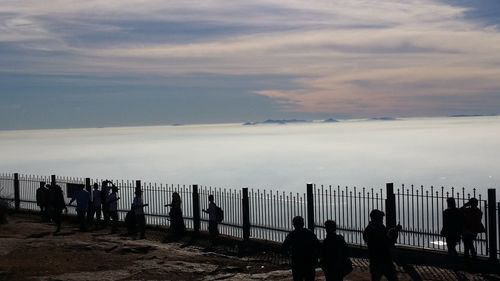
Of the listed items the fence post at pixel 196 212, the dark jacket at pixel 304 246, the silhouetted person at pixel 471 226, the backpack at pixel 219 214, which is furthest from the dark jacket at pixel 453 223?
the fence post at pixel 196 212

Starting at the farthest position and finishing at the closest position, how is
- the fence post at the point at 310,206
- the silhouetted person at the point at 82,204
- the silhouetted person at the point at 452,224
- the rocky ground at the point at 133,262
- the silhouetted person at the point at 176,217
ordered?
the silhouetted person at the point at 82,204, the silhouetted person at the point at 176,217, the fence post at the point at 310,206, the rocky ground at the point at 133,262, the silhouetted person at the point at 452,224

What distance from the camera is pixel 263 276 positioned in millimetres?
15695

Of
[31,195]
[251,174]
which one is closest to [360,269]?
[31,195]

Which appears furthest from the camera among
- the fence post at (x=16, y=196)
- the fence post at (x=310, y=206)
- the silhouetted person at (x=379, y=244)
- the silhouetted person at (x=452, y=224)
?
the fence post at (x=16, y=196)

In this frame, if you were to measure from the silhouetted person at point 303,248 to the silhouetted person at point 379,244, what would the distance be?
1.02 meters

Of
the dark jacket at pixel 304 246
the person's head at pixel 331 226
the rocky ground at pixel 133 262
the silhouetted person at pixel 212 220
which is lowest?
the rocky ground at pixel 133 262

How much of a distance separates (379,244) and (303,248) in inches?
55.1

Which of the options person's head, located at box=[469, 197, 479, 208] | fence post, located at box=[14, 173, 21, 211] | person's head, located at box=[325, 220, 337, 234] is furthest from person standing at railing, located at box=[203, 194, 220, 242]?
fence post, located at box=[14, 173, 21, 211]

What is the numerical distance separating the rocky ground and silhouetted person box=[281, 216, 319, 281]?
2971 millimetres

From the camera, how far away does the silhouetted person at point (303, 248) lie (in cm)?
1217

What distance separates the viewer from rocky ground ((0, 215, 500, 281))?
15508 millimetres

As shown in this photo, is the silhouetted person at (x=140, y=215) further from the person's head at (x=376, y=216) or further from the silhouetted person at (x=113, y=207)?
the person's head at (x=376, y=216)

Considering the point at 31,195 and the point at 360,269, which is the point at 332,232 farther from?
the point at 31,195

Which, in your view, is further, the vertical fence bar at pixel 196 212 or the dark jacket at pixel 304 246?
the vertical fence bar at pixel 196 212
